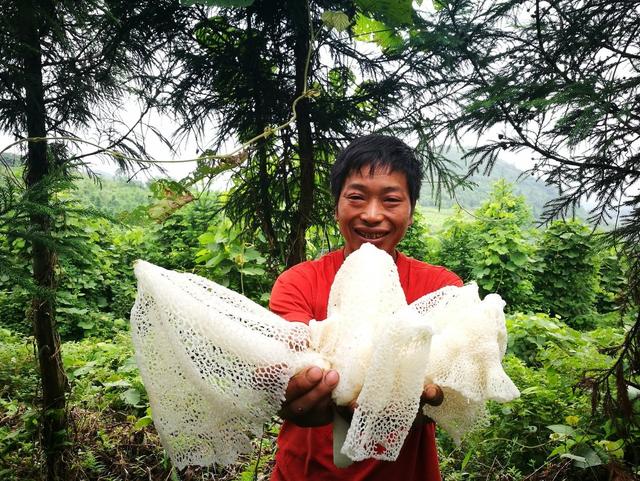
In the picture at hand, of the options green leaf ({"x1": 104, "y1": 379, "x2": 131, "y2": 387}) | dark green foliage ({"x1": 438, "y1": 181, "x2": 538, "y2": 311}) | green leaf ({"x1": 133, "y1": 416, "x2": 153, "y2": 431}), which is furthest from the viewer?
dark green foliage ({"x1": 438, "y1": 181, "x2": 538, "y2": 311})

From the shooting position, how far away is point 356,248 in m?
1.42

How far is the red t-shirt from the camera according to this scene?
1328 mm

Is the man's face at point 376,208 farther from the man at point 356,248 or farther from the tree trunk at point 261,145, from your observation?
the tree trunk at point 261,145

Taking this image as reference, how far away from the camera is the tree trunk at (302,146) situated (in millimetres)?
2562

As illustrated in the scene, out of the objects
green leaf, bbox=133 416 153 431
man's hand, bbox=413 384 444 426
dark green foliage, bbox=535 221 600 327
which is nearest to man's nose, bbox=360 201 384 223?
man's hand, bbox=413 384 444 426

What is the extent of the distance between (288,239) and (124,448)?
5.89 feet

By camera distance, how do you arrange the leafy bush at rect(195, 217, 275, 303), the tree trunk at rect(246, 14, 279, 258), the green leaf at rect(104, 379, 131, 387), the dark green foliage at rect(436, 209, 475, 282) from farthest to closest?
the dark green foliage at rect(436, 209, 475, 282) → the leafy bush at rect(195, 217, 275, 303) → the green leaf at rect(104, 379, 131, 387) → the tree trunk at rect(246, 14, 279, 258)

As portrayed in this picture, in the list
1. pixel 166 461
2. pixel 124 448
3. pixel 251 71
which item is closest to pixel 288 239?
pixel 251 71

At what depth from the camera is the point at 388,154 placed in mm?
1419

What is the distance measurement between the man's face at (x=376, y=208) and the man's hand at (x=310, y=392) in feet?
1.66

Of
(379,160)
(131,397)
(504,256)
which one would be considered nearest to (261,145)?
(379,160)

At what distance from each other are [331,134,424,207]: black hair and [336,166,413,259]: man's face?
19 mm

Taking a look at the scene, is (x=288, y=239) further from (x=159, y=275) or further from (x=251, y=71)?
(x=159, y=275)

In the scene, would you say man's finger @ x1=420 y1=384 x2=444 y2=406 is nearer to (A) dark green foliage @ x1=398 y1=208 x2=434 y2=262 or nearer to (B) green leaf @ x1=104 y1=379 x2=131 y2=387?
(B) green leaf @ x1=104 y1=379 x2=131 y2=387
